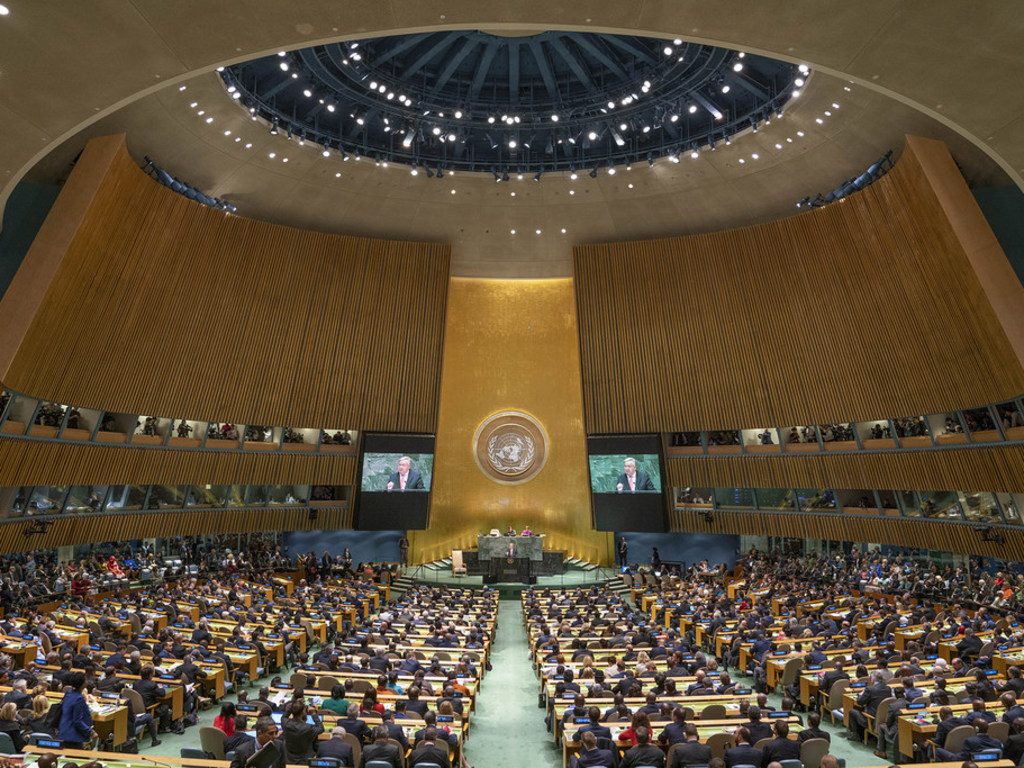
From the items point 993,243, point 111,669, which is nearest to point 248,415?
point 111,669

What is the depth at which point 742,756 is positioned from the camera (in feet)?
22.6

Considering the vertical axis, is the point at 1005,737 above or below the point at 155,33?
below

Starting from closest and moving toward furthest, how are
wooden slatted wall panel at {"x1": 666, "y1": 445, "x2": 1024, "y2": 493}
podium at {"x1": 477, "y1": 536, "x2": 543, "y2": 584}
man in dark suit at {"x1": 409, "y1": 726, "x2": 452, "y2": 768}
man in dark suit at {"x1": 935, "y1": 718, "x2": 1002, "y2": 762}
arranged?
man in dark suit at {"x1": 409, "y1": 726, "x2": 452, "y2": 768}
man in dark suit at {"x1": 935, "y1": 718, "x2": 1002, "y2": 762}
wooden slatted wall panel at {"x1": 666, "y1": 445, "x2": 1024, "y2": 493}
podium at {"x1": 477, "y1": 536, "x2": 543, "y2": 584}

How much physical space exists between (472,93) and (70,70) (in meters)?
15.6

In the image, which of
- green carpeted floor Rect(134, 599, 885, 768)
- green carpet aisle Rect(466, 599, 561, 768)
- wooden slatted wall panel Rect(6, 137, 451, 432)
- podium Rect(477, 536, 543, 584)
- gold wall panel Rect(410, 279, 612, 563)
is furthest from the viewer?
gold wall panel Rect(410, 279, 612, 563)

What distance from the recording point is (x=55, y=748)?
6.66 metres

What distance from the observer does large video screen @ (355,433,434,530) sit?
976 inches

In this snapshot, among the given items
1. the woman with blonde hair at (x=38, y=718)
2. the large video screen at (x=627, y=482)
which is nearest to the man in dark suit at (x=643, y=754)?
the woman with blonde hair at (x=38, y=718)

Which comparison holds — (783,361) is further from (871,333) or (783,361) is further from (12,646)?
(12,646)

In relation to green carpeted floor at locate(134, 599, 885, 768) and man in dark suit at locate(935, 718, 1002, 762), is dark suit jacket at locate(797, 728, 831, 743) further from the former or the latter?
green carpeted floor at locate(134, 599, 885, 768)

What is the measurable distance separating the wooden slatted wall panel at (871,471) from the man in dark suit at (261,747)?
15585 mm

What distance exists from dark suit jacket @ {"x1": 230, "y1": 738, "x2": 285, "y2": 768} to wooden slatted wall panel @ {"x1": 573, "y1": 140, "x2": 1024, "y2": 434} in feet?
49.2

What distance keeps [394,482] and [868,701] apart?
17.8m

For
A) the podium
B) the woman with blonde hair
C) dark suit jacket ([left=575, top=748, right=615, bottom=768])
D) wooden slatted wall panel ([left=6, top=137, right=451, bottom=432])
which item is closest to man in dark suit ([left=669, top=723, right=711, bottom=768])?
dark suit jacket ([left=575, top=748, right=615, bottom=768])
